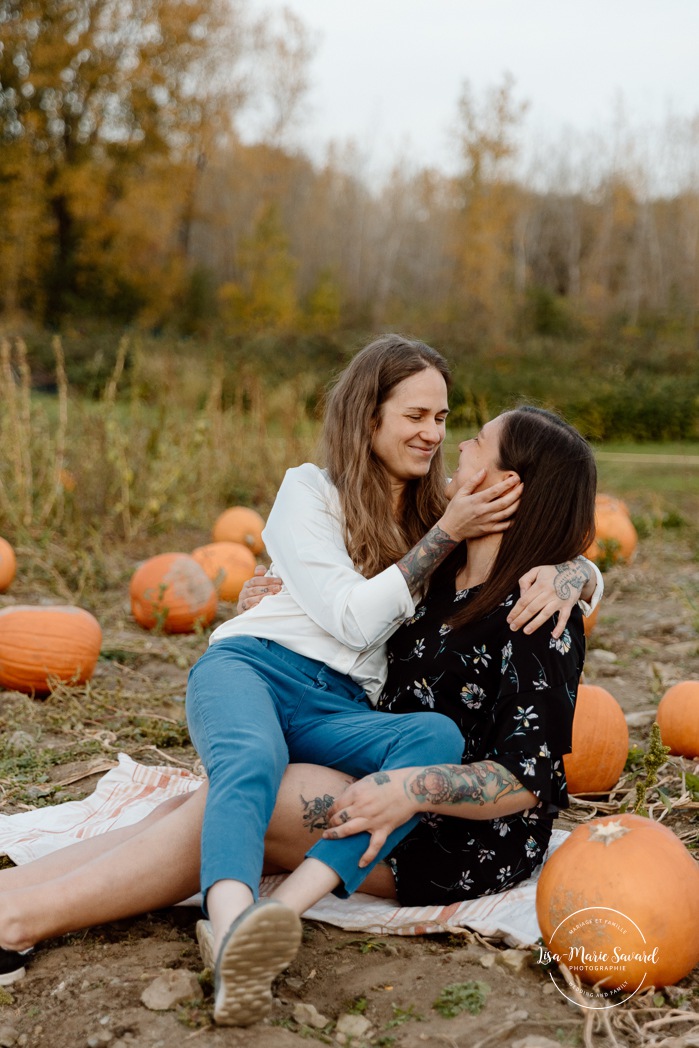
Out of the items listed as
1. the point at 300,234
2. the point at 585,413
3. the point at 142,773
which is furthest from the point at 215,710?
the point at 300,234

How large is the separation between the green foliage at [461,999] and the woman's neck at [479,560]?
96 cm

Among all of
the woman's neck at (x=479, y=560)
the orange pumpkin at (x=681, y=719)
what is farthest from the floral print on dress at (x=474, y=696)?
the orange pumpkin at (x=681, y=719)

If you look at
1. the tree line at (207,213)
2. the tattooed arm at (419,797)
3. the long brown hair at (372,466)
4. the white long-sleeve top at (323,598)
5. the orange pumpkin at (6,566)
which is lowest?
the orange pumpkin at (6,566)

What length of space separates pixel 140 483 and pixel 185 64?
2285 cm

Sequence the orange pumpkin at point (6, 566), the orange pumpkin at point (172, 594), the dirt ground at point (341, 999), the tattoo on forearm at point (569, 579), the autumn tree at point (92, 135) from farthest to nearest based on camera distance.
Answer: the autumn tree at point (92, 135) → the orange pumpkin at point (6, 566) → the orange pumpkin at point (172, 594) → the tattoo on forearm at point (569, 579) → the dirt ground at point (341, 999)

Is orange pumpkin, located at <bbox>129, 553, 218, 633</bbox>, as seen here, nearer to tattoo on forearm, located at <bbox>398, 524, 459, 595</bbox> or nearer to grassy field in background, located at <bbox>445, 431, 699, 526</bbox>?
tattoo on forearm, located at <bbox>398, 524, 459, 595</bbox>

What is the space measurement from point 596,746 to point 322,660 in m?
1.13

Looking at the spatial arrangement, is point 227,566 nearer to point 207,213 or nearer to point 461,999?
point 461,999

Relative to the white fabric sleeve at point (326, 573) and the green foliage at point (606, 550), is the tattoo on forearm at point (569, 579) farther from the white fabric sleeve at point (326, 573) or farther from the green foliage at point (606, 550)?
the green foliage at point (606, 550)

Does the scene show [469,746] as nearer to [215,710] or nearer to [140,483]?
[215,710]

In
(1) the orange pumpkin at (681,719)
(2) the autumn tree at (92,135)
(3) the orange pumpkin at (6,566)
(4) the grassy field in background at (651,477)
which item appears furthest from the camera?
(2) the autumn tree at (92,135)

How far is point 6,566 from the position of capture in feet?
17.9

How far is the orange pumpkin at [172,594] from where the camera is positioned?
16.5ft

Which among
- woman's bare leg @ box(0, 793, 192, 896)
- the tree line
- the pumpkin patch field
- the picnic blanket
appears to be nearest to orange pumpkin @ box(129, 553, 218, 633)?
the pumpkin patch field
